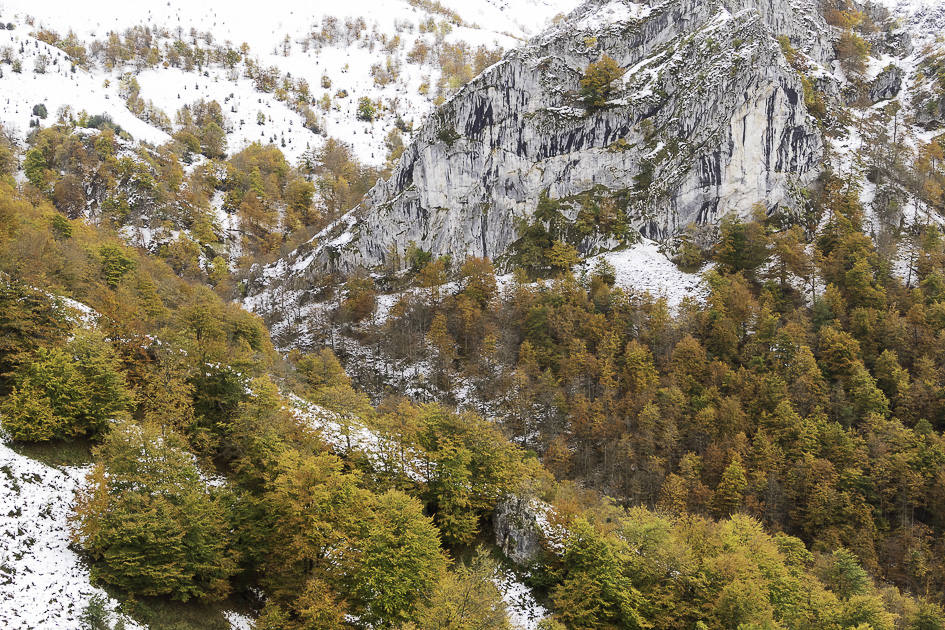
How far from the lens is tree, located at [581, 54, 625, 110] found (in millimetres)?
94812

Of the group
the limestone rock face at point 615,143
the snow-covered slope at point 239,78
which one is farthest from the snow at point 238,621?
the snow-covered slope at point 239,78

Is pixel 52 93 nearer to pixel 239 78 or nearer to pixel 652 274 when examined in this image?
pixel 239 78

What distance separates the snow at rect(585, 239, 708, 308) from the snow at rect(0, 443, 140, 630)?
67.1 m

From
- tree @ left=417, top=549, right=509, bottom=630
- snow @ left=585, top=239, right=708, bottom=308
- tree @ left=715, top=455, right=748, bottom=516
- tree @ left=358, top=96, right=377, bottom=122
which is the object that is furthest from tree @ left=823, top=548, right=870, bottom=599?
tree @ left=358, top=96, right=377, bottom=122

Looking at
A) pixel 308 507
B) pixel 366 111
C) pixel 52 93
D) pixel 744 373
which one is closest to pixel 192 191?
pixel 52 93

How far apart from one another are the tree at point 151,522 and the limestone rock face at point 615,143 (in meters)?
71.0

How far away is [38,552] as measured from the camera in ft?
64.1

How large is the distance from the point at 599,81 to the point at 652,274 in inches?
1664

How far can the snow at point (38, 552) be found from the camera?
17.4m

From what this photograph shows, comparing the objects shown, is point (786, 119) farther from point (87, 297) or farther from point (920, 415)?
point (87, 297)

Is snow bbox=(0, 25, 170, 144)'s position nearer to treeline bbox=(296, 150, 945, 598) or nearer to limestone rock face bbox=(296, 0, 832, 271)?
limestone rock face bbox=(296, 0, 832, 271)

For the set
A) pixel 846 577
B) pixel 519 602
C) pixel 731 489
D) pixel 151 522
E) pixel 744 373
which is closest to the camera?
pixel 151 522

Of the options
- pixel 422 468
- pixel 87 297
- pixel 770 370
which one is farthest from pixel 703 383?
pixel 87 297

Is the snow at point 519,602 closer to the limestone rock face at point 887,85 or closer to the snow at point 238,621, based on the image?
the snow at point 238,621
